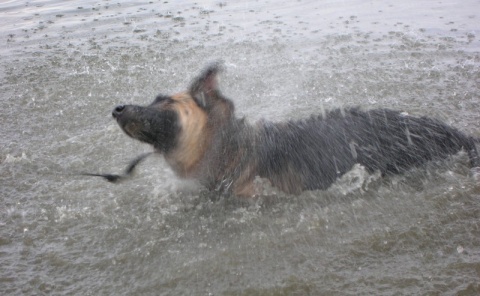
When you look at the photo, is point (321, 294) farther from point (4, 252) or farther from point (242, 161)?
point (4, 252)

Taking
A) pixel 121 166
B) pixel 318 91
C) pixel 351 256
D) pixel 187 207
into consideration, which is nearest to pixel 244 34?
pixel 318 91

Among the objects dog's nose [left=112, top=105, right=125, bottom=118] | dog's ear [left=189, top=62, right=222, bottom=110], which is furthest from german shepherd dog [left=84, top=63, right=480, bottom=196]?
dog's nose [left=112, top=105, right=125, bottom=118]

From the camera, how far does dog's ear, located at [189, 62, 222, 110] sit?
3.75 m

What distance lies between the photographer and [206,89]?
3.78 meters

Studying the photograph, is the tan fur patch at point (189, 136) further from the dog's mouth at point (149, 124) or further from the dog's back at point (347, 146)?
the dog's back at point (347, 146)

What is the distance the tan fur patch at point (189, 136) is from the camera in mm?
3674

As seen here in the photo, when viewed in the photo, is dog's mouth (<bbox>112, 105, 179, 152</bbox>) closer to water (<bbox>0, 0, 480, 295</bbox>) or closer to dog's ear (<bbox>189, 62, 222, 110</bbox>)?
dog's ear (<bbox>189, 62, 222, 110</bbox>)

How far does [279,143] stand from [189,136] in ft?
2.76

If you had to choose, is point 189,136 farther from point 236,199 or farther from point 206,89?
point 236,199

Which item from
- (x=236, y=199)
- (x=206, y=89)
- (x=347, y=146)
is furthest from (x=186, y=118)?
(x=347, y=146)

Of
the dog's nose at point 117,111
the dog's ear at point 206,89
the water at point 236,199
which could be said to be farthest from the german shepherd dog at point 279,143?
the dog's nose at point 117,111

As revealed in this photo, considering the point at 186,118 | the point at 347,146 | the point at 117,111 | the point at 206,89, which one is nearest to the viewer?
the point at 117,111

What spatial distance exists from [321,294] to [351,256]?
0.46 meters

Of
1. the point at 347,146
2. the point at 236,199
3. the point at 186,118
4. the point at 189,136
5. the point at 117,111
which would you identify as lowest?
the point at 236,199
